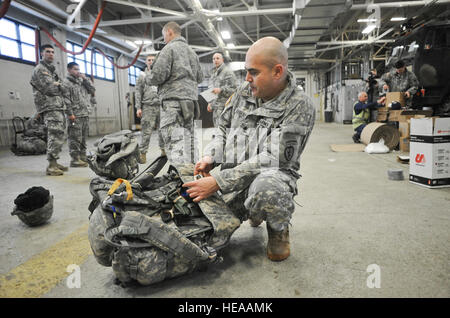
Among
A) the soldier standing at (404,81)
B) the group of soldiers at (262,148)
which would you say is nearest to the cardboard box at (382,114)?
the soldier standing at (404,81)

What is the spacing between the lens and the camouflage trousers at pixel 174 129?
3.16m

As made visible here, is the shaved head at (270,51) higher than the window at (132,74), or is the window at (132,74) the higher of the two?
the window at (132,74)

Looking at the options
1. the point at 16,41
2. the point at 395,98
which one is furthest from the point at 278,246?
the point at 16,41

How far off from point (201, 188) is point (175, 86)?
7.11ft

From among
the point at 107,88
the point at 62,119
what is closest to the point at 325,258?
the point at 62,119

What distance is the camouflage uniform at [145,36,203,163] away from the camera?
302cm

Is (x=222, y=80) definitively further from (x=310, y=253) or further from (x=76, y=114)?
(x=310, y=253)

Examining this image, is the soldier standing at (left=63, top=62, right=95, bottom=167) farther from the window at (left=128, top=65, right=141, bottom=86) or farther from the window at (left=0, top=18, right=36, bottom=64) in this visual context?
the window at (left=128, top=65, right=141, bottom=86)

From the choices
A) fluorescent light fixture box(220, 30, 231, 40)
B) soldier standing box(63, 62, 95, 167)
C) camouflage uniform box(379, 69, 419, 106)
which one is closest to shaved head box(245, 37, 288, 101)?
soldier standing box(63, 62, 95, 167)

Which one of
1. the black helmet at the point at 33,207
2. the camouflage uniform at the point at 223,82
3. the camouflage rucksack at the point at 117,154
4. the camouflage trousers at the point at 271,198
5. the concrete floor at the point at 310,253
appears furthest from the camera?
the camouflage uniform at the point at 223,82

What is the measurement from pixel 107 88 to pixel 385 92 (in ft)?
34.9

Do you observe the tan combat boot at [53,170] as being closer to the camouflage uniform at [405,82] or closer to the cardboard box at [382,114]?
the cardboard box at [382,114]

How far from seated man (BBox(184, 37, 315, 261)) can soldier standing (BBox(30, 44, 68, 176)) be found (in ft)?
10.3

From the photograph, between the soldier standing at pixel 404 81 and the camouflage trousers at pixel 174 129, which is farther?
the soldier standing at pixel 404 81
